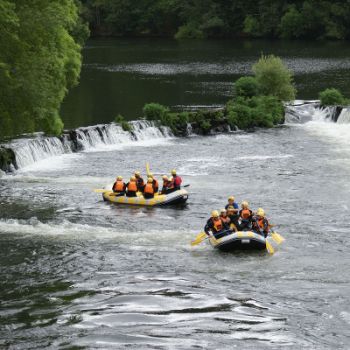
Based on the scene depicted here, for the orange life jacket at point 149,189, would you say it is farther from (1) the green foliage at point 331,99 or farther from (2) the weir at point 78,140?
(1) the green foliage at point 331,99

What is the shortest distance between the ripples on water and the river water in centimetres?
Result: 6

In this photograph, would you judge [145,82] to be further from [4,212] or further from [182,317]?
[182,317]

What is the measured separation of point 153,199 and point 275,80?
93.3 ft

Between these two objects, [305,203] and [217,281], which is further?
[305,203]

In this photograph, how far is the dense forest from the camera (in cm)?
12344

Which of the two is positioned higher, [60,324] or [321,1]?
[321,1]

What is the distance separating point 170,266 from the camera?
28.7 m

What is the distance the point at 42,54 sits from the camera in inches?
1566

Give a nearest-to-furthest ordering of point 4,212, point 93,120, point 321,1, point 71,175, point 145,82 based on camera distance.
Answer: point 4,212, point 71,175, point 93,120, point 145,82, point 321,1

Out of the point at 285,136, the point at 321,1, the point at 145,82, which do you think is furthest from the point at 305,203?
the point at 321,1

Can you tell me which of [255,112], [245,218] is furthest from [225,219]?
[255,112]

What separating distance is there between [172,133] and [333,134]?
10536mm

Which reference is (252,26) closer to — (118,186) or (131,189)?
(131,189)

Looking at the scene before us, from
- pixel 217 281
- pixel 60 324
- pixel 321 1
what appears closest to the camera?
pixel 60 324
